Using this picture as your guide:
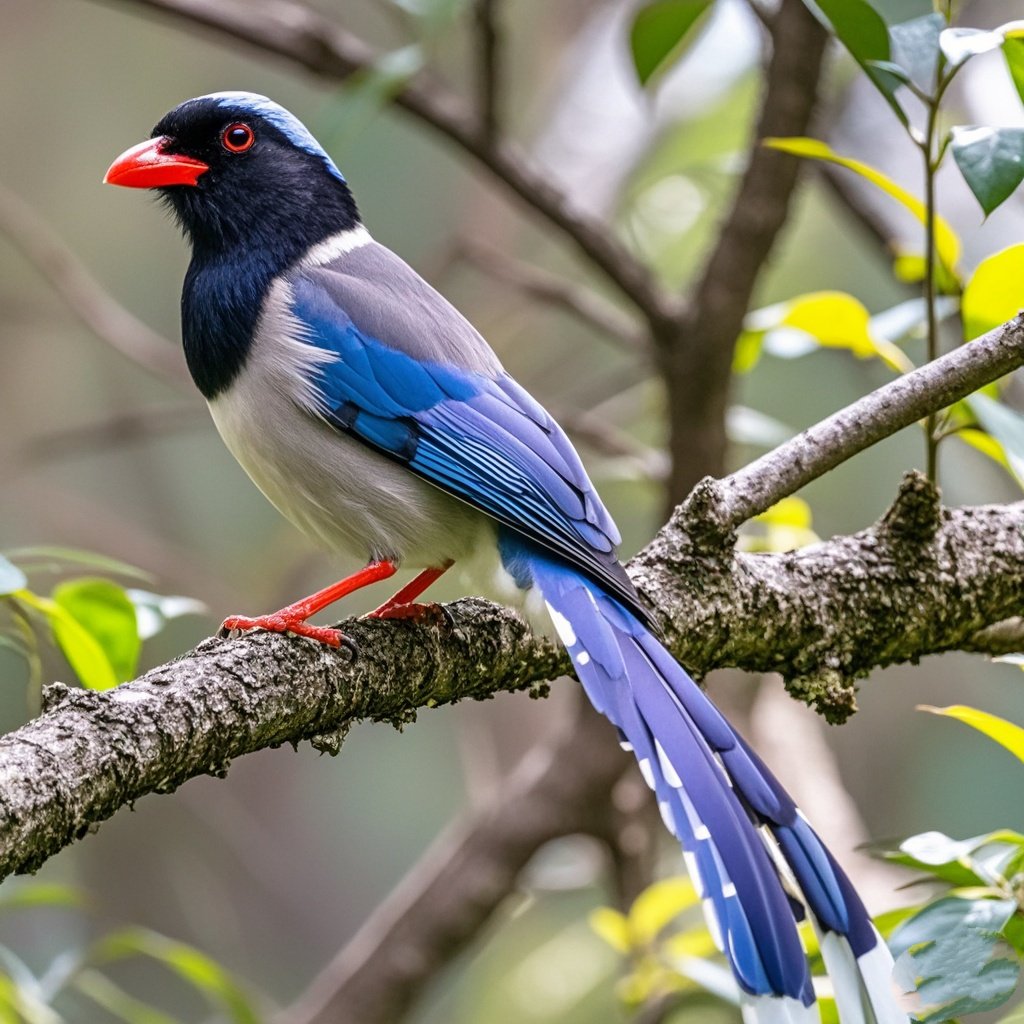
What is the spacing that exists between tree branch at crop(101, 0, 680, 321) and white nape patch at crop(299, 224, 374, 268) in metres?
0.73

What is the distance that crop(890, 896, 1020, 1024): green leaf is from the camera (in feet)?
6.06

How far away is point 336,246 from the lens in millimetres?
3506

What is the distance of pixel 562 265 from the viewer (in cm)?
967

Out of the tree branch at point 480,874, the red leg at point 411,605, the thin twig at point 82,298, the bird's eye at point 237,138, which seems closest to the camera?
the red leg at point 411,605

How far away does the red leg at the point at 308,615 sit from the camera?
2449 mm

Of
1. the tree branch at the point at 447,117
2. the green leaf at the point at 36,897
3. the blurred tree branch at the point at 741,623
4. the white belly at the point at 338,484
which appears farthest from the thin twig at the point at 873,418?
the green leaf at the point at 36,897

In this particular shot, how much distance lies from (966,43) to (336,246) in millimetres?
1729

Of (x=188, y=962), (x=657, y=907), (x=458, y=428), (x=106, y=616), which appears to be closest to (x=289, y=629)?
(x=106, y=616)

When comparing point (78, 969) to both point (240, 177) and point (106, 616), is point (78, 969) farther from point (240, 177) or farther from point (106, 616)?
point (240, 177)

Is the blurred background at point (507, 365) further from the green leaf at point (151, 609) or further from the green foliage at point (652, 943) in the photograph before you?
the green leaf at point (151, 609)

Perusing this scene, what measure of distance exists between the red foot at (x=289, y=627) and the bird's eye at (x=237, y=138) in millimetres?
1440

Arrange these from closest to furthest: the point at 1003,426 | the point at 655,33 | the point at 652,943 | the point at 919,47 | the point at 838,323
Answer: the point at 919,47 → the point at 1003,426 → the point at 838,323 → the point at 655,33 → the point at 652,943

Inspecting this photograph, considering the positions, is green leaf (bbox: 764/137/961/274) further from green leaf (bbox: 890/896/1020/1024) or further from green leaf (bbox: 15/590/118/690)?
green leaf (bbox: 15/590/118/690)

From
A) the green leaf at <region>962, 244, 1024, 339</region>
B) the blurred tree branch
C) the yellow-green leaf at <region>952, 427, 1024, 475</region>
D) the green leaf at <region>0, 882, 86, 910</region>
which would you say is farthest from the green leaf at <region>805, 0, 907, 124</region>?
the green leaf at <region>0, 882, 86, 910</region>
